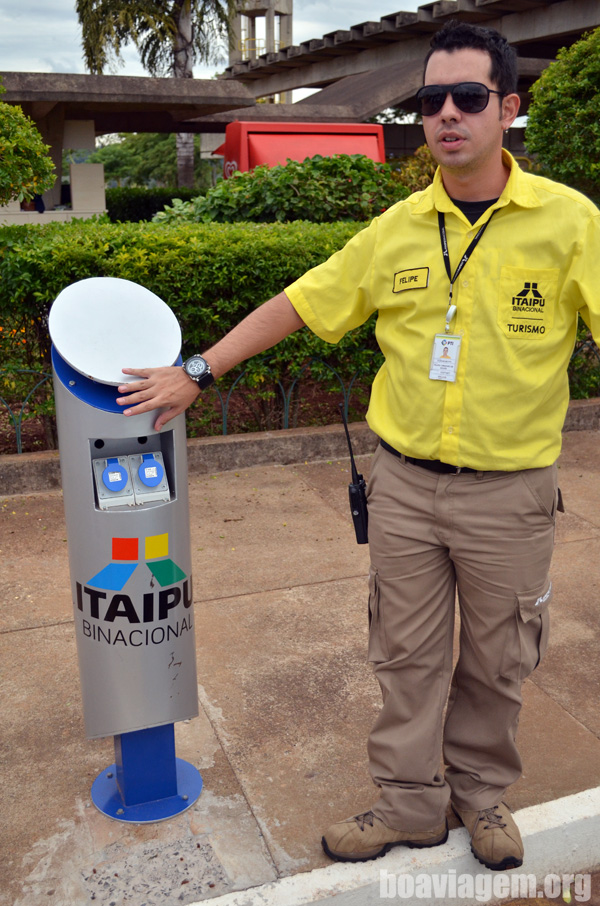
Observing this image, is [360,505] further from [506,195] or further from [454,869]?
[454,869]

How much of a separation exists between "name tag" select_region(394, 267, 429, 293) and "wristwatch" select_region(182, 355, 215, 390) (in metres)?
0.57

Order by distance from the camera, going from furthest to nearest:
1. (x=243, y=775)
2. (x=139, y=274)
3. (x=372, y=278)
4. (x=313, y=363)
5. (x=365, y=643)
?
Answer: (x=313, y=363)
(x=139, y=274)
(x=365, y=643)
(x=243, y=775)
(x=372, y=278)

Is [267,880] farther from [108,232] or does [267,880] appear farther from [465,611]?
[108,232]

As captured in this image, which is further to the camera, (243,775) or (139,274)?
(139,274)

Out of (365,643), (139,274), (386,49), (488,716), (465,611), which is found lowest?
(365,643)

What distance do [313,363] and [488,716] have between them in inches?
154

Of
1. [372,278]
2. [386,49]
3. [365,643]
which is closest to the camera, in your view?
[372,278]

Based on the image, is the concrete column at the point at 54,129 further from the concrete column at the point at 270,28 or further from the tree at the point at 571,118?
the concrete column at the point at 270,28

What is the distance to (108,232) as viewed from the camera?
571 centimetres

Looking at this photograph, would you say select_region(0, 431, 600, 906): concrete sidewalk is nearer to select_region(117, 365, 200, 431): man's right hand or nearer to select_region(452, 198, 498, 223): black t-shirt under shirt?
select_region(117, 365, 200, 431): man's right hand

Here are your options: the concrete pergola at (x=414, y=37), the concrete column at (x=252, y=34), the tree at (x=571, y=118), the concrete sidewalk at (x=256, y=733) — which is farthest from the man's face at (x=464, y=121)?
the concrete column at (x=252, y=34)

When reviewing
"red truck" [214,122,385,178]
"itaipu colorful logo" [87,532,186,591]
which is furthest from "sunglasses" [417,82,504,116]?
"red truck" [214,122,385,178]

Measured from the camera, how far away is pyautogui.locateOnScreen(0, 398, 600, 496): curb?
529 cm

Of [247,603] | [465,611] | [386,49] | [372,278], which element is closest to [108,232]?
[247,603]
